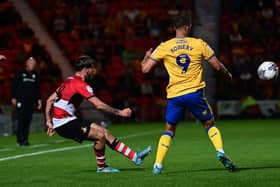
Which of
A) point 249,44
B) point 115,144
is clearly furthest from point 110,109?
point 249,44

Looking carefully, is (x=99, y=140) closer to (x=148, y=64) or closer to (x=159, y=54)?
(x=148, y=64)

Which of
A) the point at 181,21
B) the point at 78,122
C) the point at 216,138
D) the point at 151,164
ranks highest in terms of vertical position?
the point at 181,21

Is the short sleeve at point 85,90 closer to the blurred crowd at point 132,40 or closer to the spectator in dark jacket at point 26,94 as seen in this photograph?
the spectator in dark jacket at point 26,94

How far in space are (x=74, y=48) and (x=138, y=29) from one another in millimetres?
2646

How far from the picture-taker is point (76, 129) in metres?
12.4

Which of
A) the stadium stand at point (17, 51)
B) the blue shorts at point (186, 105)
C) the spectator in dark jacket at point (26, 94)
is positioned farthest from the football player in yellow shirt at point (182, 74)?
the stadium stand at point (17, 51)

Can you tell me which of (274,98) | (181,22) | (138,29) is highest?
(181,22)

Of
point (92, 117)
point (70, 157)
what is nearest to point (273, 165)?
point (70, 157)

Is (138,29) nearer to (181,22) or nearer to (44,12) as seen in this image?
(44,12)

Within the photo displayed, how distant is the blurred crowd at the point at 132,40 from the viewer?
31422mm

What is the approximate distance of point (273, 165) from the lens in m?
13.1

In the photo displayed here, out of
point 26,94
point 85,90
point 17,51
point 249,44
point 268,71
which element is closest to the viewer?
point 85,90

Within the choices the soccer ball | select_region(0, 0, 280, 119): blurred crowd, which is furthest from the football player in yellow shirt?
select_region(0, 0, 280, 119): blurred crowd

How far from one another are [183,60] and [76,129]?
5.89ft
